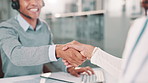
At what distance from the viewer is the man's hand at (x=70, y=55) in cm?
92

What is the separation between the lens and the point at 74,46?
1019mm

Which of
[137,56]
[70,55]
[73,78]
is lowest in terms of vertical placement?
[73,78]

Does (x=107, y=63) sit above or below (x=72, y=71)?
above

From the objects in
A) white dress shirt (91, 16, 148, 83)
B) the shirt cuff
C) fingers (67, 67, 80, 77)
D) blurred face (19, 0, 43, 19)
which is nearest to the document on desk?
fingers (67, 67, 80, 77)

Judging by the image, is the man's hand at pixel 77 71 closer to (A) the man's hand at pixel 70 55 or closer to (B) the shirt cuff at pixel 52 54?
(A) the man's hand at pixel 70 55

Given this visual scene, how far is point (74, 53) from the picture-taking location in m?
1.00

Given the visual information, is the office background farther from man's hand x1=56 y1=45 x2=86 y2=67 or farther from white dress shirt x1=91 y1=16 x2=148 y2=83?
white dress shirt x1=91 y1=16 x2=148 y2=83

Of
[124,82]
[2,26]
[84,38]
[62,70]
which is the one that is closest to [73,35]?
[84,38]

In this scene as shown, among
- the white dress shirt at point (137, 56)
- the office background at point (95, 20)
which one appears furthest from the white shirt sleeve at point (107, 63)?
the office background at point (95, 20)

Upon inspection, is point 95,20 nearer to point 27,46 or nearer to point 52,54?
point 27,46

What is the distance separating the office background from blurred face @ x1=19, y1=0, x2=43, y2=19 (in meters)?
0.26

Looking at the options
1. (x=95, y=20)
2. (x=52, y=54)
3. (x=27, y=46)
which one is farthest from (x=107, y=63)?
(x=95, y=20)

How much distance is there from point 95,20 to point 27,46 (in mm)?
1066

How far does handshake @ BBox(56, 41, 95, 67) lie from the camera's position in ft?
3.09
